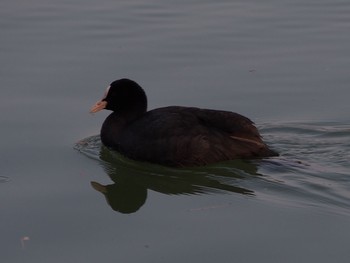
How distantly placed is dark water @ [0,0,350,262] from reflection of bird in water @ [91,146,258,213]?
0.7 inches

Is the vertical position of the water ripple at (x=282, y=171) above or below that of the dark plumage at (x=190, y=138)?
below

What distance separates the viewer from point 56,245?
6.61m

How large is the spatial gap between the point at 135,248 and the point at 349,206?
5.74 ft

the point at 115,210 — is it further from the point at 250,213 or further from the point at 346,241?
the point at 346,241

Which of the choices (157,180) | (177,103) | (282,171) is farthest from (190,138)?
(177,103)

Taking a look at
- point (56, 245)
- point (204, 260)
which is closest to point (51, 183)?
point (56, 245)

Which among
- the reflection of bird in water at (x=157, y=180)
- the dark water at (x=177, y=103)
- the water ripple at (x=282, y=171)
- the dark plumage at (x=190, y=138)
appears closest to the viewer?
the dark water at (x=177, y=103)

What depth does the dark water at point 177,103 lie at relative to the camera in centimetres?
670

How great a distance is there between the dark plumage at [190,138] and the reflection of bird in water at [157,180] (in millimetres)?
96

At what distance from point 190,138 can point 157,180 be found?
575mm

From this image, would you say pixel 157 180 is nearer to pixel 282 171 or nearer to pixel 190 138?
pixel 190 138

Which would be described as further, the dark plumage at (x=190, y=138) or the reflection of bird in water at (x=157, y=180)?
the dark plumage at (x=190, y=138)

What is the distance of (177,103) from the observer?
9.87 m

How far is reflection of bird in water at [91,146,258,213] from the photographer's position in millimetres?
7797
